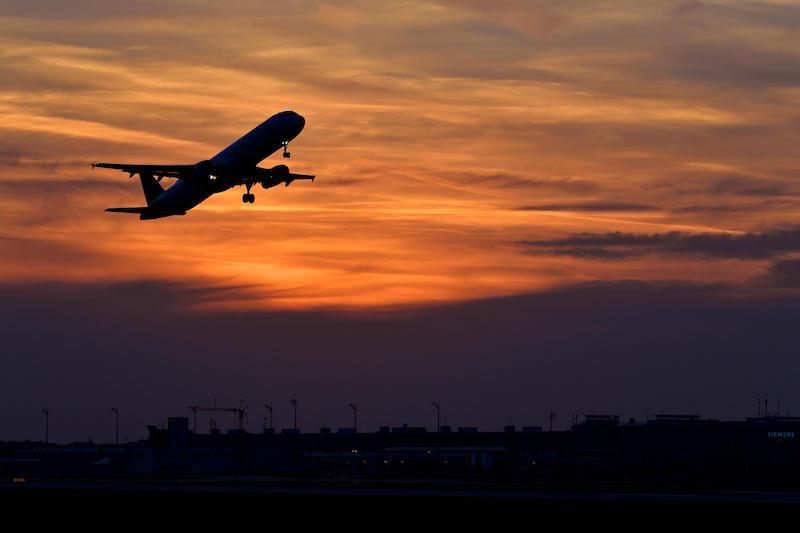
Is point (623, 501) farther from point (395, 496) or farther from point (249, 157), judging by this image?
point (249, 157)

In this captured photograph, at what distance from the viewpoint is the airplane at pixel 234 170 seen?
13288 cm

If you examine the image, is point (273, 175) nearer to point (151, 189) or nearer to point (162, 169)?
point (162, 169)

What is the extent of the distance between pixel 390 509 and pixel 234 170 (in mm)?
42771

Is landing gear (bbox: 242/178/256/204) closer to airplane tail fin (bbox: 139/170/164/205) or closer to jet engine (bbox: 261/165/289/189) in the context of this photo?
jet engine (bbox: 261/165/289/189)

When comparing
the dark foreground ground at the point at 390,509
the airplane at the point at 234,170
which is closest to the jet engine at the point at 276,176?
the airplane at the point at 234,170

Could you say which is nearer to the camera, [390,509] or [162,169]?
[390,509]

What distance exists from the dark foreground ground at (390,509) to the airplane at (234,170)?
32577 mm

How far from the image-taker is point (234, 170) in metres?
134

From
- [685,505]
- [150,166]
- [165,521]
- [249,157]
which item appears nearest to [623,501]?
[685,505]

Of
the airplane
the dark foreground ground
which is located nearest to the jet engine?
the airplane

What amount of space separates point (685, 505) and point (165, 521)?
4495 cm

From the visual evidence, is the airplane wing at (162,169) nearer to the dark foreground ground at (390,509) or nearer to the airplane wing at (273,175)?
the airplane wing at (273,175)

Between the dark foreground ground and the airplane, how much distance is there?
107 feet

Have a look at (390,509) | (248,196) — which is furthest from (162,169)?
(390,509)
